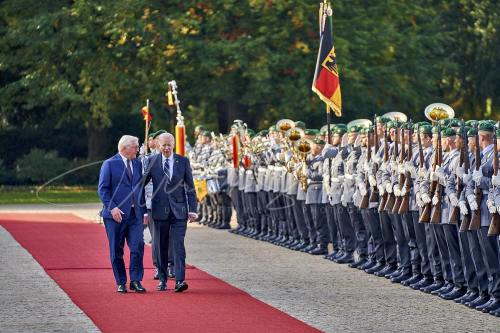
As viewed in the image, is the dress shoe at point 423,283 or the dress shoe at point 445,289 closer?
the dress shoe at point 445,289

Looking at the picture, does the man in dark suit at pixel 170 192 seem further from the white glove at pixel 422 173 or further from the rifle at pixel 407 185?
the white glove at pixel 422 173

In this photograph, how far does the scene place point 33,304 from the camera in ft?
52.4

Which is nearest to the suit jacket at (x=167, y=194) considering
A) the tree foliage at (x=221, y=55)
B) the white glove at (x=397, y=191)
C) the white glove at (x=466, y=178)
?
the white glove at (x=397, y=191)

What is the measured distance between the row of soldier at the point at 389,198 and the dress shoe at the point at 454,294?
0.02 metres

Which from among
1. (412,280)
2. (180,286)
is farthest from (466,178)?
(180,286)

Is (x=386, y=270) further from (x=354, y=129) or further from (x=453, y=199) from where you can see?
(x=453, y=199)

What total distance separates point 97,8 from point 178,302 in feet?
→ 99.8

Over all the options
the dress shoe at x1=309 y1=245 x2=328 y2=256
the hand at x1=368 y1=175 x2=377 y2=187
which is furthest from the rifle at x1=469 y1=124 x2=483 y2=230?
the dress shoe at x1=309 y1=245 x2=328 y2=256

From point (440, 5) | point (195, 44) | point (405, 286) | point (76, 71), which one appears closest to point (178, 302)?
point (405, 286)

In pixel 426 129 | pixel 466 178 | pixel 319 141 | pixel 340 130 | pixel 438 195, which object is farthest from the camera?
pixel 319 141

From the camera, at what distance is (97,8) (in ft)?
150

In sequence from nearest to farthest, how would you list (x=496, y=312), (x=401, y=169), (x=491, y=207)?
(x=491, y=207) → (x=496, y=312) → (x=401, y=169)

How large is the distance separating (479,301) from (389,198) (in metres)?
3.05

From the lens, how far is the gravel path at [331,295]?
14.5 m
